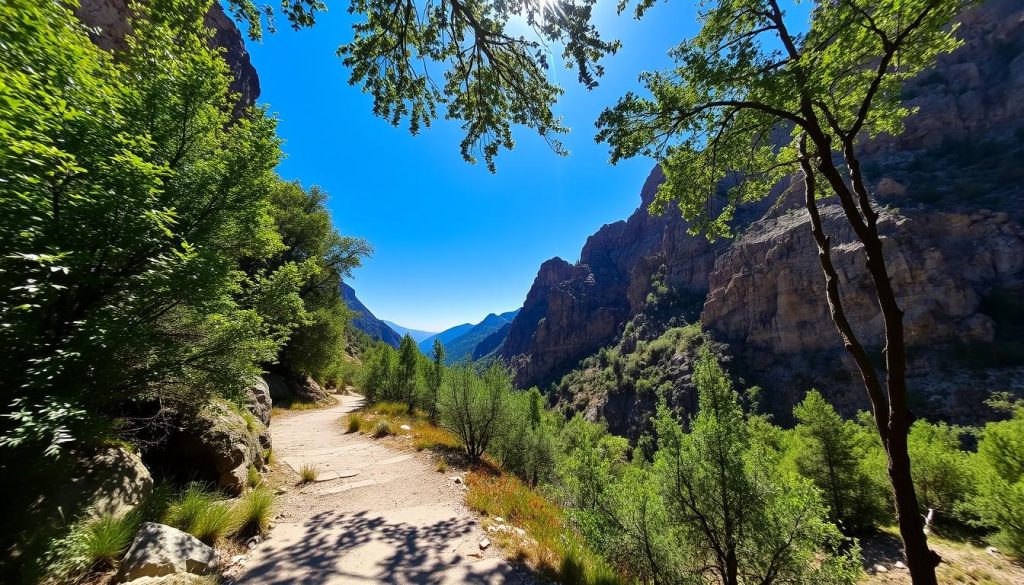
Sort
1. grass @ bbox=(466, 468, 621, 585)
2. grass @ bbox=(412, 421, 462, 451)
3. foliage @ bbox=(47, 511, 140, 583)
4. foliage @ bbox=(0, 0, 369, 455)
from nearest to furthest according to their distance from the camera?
foliage @ bbox=(0, 0, 369, 455), foliage @ bbox=(47, 511, 140, 583), grass @ bbox=(466, 468, 621, 585), grass @ bbox=(412, 421, 462, 451)

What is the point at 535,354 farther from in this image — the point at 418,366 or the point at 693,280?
the point at 418,366

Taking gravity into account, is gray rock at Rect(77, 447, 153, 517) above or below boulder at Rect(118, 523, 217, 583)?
above

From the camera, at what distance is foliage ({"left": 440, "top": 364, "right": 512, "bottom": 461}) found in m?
11.6

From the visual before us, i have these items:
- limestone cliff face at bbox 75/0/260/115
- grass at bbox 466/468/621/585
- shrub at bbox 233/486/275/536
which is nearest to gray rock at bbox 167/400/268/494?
shrub at bbox 233/486/275/536

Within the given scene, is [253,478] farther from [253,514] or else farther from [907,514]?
[907,514]

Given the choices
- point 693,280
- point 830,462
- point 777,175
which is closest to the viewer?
point 777,175

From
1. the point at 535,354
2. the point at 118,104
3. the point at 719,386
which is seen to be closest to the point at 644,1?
the point at 719,386

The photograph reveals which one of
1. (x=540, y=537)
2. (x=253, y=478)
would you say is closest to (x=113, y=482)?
(x=253, y=478)

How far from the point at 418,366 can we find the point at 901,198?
78.3 meters

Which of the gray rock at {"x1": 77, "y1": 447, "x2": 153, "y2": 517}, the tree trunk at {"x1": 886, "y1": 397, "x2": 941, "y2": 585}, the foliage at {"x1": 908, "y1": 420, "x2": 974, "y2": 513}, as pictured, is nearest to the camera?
the tree trunk at {"x1": 886, "y1": 397, "x2": 941, "y2": 585}

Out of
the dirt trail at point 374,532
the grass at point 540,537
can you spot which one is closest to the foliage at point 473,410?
the dirt trail at point 374,532

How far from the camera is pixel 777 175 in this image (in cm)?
550

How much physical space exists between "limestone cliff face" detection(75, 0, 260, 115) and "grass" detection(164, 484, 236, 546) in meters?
13.7

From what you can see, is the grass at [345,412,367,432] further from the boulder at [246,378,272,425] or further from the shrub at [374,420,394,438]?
the boulder at [246,378,272,425]
